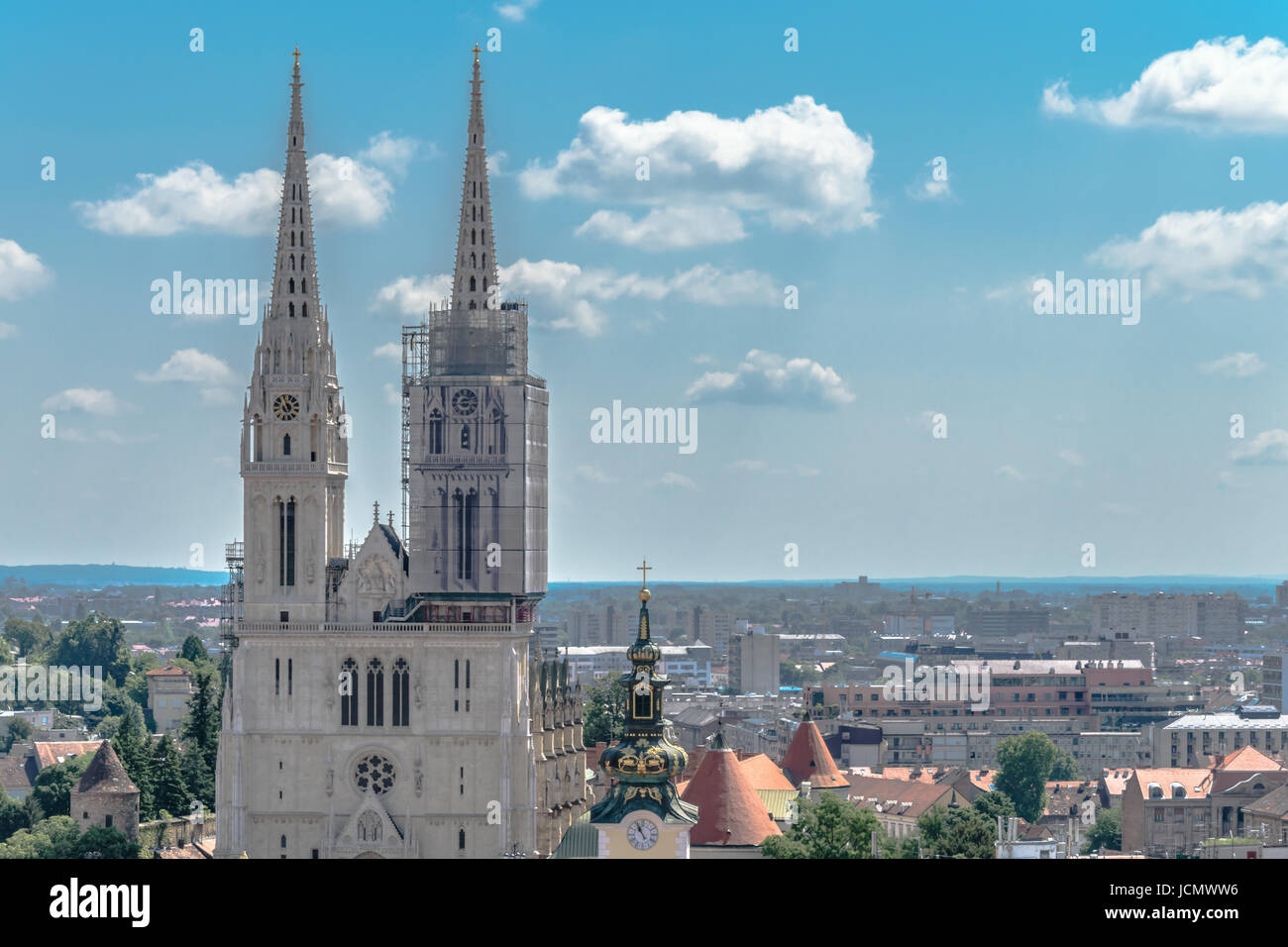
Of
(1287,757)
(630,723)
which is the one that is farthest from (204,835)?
(1287,757)

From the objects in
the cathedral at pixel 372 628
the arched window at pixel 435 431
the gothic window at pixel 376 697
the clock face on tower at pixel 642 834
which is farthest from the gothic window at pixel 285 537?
the clock face on tower at pixel 642 834

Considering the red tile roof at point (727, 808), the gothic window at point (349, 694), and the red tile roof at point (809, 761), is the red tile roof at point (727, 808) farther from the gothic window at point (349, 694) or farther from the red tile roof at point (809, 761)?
the red tile roof at point (809, 761)

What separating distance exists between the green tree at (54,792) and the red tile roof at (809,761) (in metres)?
40.9

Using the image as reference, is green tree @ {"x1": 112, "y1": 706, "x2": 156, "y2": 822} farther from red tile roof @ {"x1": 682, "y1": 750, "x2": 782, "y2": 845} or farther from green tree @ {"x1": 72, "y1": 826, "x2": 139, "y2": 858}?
red tile roof @ {"x1": 682, "y1": 750, "x2": 782, "y2": 845}

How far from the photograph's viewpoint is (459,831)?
10069cm

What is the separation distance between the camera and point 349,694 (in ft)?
334

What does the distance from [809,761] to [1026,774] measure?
3593 centimetres

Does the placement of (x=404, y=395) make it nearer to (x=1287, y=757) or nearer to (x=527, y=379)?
(x=527, y=379)

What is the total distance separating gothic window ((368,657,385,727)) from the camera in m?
102

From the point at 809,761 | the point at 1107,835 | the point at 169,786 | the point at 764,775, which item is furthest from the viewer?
the point at 1107,835

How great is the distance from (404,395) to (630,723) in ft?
112

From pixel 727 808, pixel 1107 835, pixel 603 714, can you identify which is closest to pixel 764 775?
pixel 727 808

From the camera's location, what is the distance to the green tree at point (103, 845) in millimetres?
107875

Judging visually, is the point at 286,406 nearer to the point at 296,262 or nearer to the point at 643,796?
the point at 296,262
